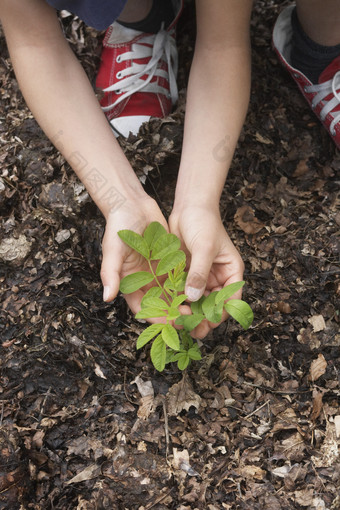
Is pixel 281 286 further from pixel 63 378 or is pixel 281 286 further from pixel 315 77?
pixel 315 77

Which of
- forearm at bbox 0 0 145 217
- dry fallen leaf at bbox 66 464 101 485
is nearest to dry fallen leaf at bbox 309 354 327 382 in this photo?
dry fallen leaf at bbox 66 464 101 485

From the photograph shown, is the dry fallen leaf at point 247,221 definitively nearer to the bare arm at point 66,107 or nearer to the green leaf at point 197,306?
the bare arm at point 66,107

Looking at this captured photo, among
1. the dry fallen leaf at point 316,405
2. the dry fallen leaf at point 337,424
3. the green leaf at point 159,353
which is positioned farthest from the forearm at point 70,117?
the dry fallen leaf at point 337,424

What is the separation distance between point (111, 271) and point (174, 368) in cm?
59

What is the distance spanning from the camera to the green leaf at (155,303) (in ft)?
5.23

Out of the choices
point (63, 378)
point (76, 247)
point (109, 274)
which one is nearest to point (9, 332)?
point (63, 378)

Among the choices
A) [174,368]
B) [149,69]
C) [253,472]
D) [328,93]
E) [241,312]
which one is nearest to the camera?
[241,312]

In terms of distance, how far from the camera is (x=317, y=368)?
2016mm

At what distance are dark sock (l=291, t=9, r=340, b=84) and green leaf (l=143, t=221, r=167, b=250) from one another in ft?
5.27

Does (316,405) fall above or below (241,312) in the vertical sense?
below

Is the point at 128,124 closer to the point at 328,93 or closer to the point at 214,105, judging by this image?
the point at 214,105

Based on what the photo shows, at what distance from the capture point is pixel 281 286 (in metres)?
2.24

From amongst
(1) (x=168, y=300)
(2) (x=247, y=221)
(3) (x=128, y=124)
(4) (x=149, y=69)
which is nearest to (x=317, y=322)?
(2) (x=247, y=221)

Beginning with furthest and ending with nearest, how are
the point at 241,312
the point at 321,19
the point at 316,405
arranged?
the point at 321,19 → the point at 316,405 → the point at 241,312
